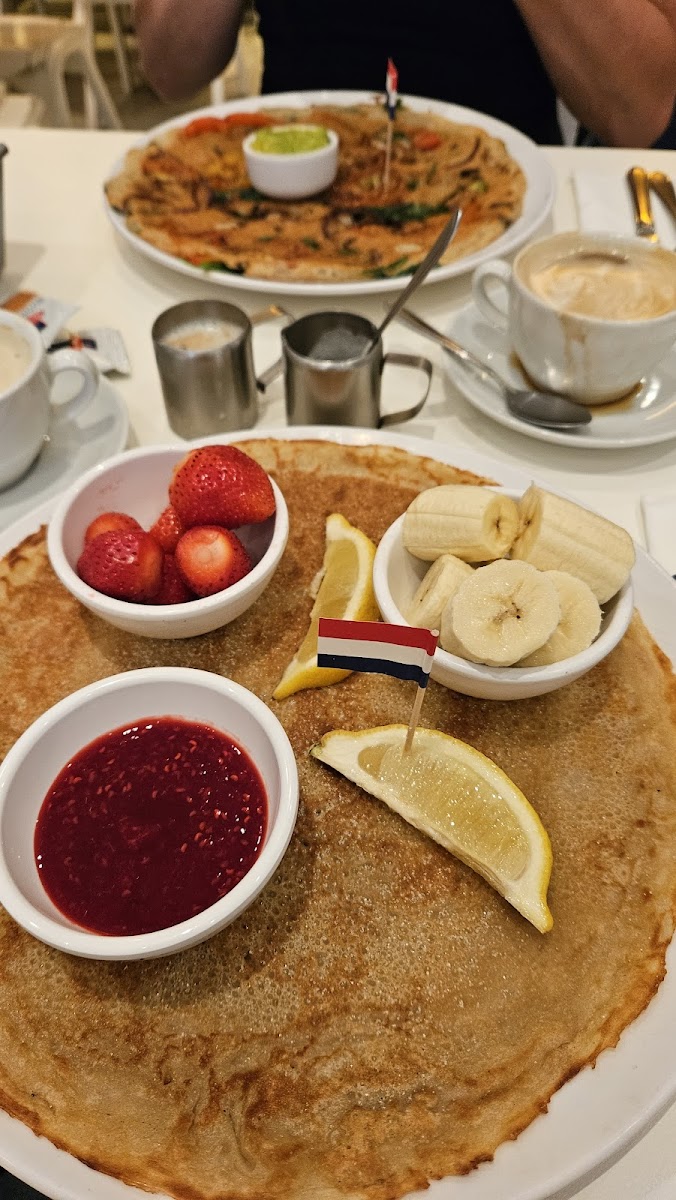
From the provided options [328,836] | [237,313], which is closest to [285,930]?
[328,836]

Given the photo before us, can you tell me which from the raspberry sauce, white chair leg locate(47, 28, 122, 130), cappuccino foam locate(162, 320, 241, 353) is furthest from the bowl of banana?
white chair leg locate(47, 28, 122, 130)

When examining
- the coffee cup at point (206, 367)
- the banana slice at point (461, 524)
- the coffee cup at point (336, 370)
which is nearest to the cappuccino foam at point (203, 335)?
the coffee cup at point (206, 367)

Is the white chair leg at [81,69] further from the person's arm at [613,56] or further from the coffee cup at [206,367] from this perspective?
the coffee cup at [206,367]

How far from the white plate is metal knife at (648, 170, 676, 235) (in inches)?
13.8

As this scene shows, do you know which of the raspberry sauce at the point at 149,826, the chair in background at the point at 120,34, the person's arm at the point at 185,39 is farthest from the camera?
the chair in background at the point at 120,34

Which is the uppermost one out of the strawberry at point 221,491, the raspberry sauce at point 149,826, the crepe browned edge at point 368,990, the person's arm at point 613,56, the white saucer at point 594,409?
the person's arm at point 613,56

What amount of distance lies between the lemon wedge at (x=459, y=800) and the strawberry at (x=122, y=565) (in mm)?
396

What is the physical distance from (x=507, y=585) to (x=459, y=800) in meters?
0.33

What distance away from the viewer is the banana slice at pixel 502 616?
1.18 metres

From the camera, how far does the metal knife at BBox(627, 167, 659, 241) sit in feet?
8.07

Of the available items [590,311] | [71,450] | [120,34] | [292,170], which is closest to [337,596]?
[71,450]

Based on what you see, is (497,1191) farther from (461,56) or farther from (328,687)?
(461,56)

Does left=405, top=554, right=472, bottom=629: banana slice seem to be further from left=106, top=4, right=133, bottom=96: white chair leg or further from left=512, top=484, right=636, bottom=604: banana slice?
left=106, top=4, right=133, bottom=96: white chair leg

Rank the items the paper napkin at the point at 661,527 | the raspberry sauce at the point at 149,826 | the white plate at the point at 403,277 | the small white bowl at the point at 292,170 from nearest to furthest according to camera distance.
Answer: the raspberry sauce at the point at 149,826
the paper napkin at the point at 661,527
the white plate at the point at 403,277
the small white bowl at the point at 292,170
